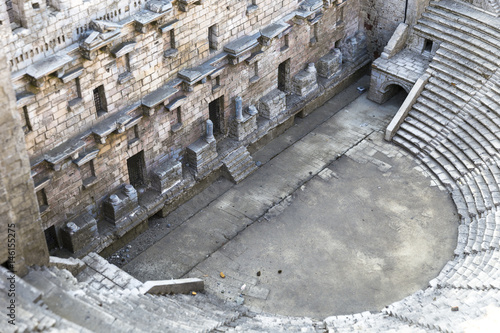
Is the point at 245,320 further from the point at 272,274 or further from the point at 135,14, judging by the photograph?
the point at 135,14

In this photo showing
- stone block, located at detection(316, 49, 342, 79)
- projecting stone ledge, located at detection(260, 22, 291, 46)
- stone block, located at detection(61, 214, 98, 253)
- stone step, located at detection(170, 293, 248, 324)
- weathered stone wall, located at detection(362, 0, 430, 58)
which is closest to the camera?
stone step, located at detection(170, 293, 248, 324)

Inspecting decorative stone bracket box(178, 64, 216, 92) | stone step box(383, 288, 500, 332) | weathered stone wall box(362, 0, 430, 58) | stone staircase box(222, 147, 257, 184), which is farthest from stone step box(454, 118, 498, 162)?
decorative stone bracket box(178, 64, 216, 92)

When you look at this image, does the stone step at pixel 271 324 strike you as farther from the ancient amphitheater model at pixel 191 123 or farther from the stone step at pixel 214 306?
the stone step at pixel 214 306

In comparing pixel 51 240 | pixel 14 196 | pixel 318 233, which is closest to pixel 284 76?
pixel 318 233

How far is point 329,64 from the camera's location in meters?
32.0

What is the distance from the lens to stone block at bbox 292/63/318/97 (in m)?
30.9

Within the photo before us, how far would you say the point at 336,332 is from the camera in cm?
2139

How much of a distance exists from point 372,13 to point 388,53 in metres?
2.29

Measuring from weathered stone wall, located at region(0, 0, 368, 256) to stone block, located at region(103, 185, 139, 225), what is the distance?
0.33 metres

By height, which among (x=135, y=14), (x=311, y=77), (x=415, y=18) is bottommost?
(x=311, y=77)

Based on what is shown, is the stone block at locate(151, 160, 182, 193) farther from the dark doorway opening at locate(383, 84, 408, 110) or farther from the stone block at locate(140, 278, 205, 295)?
the dark doorway opening at locate(383, 84, 408, 110)

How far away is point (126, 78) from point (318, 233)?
8574mm

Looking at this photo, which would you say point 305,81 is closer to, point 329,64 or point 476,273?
point 329,64

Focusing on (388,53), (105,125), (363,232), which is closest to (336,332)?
(363,232)
